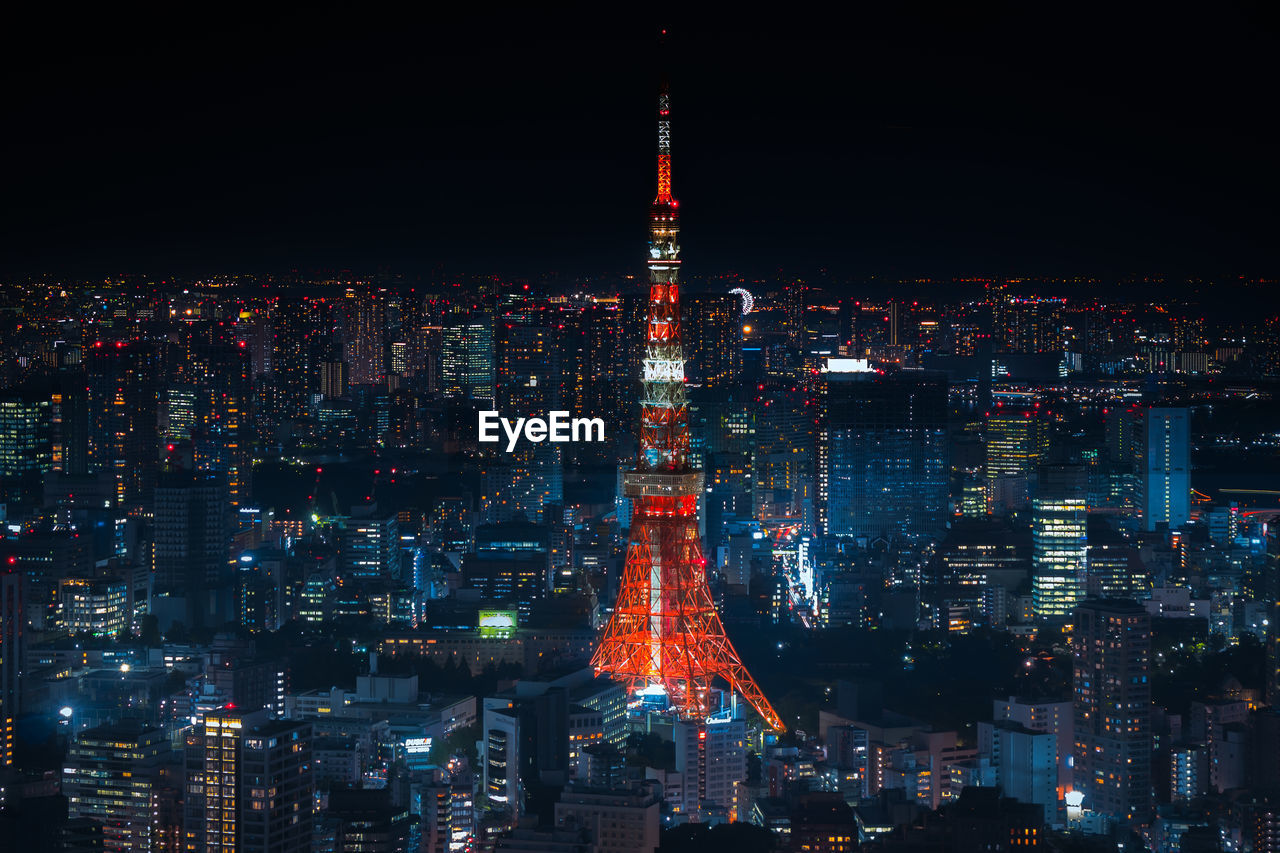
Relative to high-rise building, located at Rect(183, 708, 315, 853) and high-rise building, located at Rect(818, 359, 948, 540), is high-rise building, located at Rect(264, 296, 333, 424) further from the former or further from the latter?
high-rise building, located at Rect(183, 708, 315, 853)

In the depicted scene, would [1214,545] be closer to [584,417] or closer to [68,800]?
[584,417]

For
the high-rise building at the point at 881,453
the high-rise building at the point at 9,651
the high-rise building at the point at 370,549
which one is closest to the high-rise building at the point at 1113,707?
the high-rise building at the point at 881,453

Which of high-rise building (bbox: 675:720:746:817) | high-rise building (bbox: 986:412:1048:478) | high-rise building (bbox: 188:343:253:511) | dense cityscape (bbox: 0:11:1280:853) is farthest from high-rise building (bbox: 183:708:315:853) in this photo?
high-rise building (bbox: 986:412:1048:478)

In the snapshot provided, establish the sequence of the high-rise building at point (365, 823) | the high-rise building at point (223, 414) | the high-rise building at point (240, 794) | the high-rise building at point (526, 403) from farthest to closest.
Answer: the high-rise building at point (223, 414), the high-rise building at point (526, 403), the high-rise building at point (365, 823), the high-rise building at point (240, 794)

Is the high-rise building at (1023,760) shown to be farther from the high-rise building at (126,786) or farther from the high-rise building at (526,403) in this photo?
the high-rise building at (526,403)

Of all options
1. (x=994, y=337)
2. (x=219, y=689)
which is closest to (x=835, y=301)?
(x=994, y=337)

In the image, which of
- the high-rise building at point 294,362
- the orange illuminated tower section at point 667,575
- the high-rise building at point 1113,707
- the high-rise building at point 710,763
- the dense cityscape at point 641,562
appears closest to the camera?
the dense cityscape at point 641,562

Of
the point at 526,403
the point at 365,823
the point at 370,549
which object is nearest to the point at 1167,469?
the point at 526,403

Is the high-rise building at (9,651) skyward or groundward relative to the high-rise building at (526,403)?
groundward
